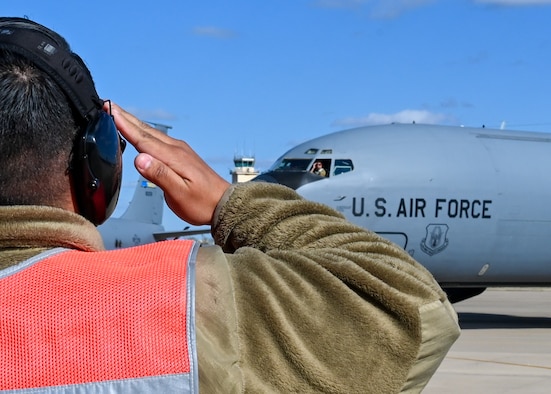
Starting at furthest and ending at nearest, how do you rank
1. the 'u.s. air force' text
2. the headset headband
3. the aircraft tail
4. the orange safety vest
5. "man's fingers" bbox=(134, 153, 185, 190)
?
the aircraft tail < the 'u.s. air force' text < "man's fingers" bbox=(134, 153, 185, 190) < the headset headband < the orange safety vest

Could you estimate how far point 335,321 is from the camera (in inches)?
59.1

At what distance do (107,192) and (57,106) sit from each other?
0.59 ft

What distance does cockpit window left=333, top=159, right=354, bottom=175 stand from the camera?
1612cm

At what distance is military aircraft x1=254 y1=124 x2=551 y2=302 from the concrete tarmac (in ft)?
4.35

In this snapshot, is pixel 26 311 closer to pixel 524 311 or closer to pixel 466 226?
pixel 466 226

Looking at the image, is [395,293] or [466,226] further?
[466,226]

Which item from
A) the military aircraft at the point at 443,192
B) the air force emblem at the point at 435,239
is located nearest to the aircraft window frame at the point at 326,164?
the military aircraft at the point at 443,192

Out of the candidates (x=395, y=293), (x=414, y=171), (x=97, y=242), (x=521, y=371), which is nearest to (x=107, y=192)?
(x=97, y=242)

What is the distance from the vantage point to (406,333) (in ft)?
5.00

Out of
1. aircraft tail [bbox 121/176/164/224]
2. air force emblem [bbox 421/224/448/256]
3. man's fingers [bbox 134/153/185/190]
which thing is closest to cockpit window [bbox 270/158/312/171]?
air force emblem [bbox 421/224/448/256]

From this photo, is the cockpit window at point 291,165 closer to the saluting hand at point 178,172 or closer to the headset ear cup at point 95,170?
the saluting hand at point 178,172

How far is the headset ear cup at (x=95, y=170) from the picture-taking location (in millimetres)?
1596

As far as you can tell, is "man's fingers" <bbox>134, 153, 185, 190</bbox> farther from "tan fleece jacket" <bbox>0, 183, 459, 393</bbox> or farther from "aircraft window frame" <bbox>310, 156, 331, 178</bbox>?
"aircraft window frame" <bbox>310, 156, 331, 178</bbox>

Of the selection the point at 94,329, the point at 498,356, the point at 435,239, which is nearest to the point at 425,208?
the point at 435,239
